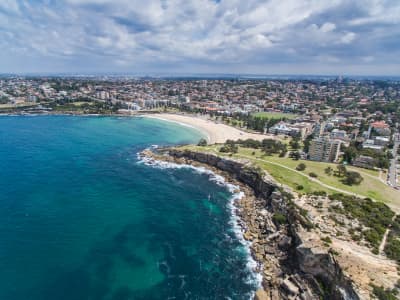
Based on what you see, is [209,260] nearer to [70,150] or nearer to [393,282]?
[393,282]

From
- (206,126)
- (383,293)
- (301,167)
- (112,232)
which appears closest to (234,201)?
(301,167)

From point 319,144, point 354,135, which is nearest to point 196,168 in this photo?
point 319,144

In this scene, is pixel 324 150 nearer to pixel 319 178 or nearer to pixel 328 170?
pixel 328 170

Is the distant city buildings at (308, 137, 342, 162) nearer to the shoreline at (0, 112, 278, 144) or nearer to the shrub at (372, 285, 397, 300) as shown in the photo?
the shoreline at (0, 112, 278, 144)

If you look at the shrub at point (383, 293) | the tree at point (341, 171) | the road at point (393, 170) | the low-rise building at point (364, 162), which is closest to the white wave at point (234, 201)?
the shrub at point (383, 293)

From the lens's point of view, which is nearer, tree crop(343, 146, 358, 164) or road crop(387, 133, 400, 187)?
road crop(387, 133, 400, 187)

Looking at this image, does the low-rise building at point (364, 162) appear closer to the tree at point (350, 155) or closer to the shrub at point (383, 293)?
the tree at point (350, 155)

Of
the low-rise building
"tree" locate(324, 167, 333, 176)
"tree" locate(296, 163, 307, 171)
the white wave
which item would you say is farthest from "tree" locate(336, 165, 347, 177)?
the white wave
